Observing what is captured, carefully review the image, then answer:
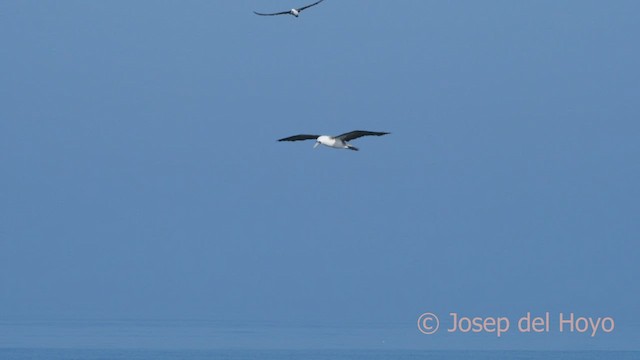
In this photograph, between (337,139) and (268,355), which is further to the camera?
(268,355)

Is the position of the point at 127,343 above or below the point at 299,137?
above

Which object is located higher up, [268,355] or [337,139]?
[268,355]

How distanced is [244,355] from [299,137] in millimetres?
105238

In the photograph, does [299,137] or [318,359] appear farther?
[318,359]

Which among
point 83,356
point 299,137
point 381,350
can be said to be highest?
point 381,350

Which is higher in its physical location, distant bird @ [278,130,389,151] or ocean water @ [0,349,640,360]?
ocean water @ [0,349,640,360]

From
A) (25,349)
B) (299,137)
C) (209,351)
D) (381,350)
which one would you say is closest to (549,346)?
(381,350)

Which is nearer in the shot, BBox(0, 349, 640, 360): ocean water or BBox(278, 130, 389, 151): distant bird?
BBox(278, 130, 389, 151): distant bird

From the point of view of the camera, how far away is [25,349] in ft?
566

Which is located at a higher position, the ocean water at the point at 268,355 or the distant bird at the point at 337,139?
→ the ocean water at the point at 268,355

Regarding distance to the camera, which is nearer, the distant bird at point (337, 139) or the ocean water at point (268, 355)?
the distant bird at point (337, 139)

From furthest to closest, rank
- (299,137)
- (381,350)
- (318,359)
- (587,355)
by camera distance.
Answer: (381,350) < (587,355) < (318,359) < (299,137)

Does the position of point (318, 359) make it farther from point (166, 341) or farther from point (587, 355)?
point (166, 341)

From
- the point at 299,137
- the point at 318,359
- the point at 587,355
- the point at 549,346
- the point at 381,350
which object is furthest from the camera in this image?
the point at 549,346
